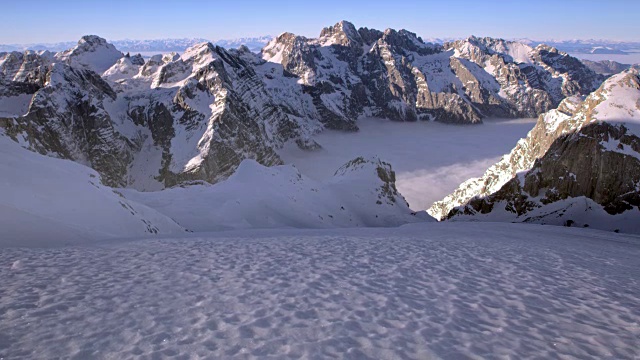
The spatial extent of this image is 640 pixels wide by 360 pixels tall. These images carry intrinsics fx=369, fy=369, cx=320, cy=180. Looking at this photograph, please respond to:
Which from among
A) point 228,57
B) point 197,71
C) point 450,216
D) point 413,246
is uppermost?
point 228,57

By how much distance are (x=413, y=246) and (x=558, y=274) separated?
539 cm

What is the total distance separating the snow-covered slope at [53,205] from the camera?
1376 centimetres

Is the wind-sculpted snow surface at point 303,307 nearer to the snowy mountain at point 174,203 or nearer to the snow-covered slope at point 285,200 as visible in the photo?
the snowy mountain at point 174,203

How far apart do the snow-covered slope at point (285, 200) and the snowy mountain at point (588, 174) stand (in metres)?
17.9

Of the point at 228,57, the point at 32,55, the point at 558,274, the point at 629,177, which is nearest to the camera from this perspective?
the point at 558,274

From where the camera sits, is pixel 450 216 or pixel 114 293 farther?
pixel 450 216

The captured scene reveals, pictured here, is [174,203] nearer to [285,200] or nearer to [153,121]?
[285,200]

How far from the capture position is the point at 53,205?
17.3 m

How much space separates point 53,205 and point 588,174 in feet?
226

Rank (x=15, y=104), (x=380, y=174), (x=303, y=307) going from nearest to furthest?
1. (x=303, y=307)
2. (x=380, y=174)
3. (x=15, y=104)

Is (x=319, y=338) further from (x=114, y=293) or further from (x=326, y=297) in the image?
(x=114, y=293)

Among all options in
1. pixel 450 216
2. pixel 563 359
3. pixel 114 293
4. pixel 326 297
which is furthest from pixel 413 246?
pixel 450 216

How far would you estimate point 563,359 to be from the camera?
6.18m

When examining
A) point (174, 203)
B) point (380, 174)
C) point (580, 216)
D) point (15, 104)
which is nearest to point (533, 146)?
point (580, 216)
